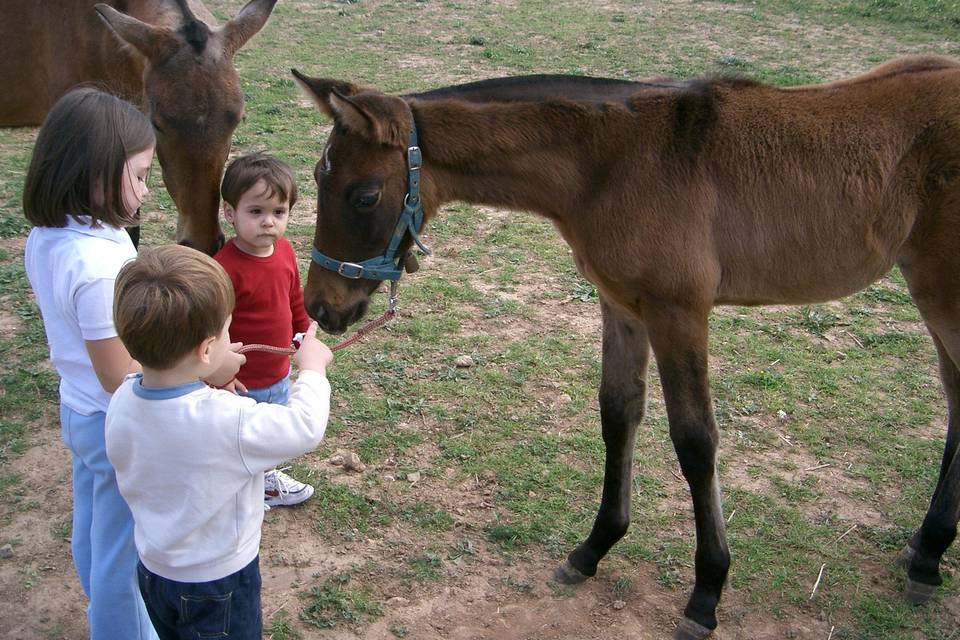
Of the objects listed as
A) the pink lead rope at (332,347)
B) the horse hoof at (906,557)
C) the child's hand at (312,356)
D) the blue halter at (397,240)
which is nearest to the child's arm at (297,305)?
the blue halter at (397,240)

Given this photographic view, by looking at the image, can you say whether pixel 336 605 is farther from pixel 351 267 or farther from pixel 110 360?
pixel 110 360

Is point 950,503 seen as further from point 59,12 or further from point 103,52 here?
point 59,12

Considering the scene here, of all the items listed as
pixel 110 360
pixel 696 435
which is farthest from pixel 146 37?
pixel 696 435

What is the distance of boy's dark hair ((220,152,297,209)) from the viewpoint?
2898mm

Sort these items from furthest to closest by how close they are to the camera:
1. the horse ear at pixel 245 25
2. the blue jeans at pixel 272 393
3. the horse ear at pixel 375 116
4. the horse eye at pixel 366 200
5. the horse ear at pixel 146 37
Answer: the horse ear at pixel 245 25 → the horse ear at pixel 146 37 → the blue jeans at pixel 272 393 → the horse eye at pixel 366 200 → the horse ear at pixel 375 116

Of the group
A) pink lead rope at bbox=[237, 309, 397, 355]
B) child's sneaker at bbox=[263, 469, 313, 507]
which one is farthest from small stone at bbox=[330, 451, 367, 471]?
pink lead rope at bbox=[237, 309, 397, 355]

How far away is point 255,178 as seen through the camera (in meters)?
2.89

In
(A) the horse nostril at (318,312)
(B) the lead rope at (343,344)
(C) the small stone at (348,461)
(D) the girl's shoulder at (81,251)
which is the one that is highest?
(D) the girl's shoulder at (81,251)

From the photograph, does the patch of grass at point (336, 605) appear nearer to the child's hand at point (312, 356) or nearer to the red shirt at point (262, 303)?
the red shirt at point (262, 303)

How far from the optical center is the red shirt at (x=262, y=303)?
3004 millimetres

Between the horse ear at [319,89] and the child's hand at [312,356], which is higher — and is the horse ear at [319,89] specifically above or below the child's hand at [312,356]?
above

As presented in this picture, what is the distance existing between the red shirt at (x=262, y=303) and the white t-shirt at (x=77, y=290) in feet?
2.32

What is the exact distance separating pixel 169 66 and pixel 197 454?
8.29 ft

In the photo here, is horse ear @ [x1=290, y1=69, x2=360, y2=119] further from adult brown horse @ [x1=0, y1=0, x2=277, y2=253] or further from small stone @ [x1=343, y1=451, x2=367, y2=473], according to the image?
small stone @ [x1=343, y1=451, x2=367, y2=473]
